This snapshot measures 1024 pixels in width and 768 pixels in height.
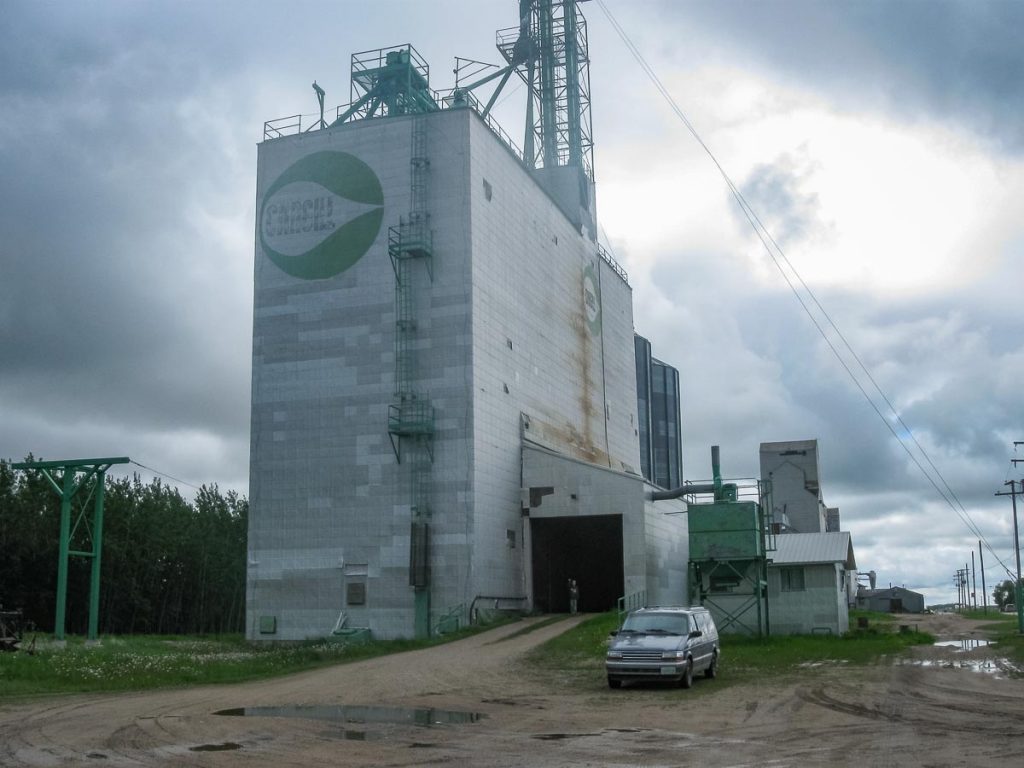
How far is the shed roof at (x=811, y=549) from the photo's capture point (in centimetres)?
4612

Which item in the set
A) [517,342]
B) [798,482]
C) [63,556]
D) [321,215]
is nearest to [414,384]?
[517,342]

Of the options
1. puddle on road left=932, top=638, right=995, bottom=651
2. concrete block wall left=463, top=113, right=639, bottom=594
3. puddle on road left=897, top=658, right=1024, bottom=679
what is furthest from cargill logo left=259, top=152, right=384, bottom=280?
puddle on road left=932, top=638, right=995, bottom=651

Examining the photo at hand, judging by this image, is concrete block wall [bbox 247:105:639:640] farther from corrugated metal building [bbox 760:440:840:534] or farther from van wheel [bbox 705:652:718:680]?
corrugated metal building [bbox 760:440:840:534]

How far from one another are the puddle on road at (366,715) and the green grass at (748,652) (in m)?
6.31

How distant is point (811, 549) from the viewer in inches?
1861

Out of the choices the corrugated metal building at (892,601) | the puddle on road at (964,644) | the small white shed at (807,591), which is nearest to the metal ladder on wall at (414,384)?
the small white shed at (807,591)

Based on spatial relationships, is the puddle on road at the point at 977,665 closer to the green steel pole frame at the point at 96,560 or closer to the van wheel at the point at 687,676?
the van wheel at the point at 687,676

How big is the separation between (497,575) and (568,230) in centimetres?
2294

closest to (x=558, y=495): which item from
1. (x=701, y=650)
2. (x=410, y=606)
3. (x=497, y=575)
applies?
(x=497, y=575)

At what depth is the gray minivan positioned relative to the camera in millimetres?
22188

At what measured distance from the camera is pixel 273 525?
45.9 metres

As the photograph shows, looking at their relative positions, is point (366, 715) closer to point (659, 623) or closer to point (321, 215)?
point (659, 623)

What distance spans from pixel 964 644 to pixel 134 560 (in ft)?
157

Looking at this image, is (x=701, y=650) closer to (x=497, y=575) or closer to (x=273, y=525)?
(x=497, y=575)
